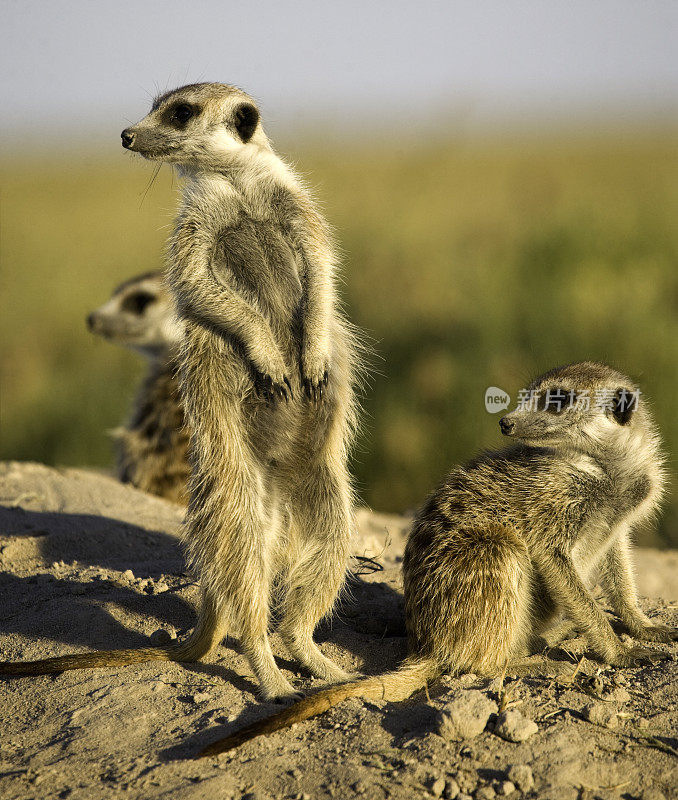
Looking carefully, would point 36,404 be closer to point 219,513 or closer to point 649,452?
point 219,513

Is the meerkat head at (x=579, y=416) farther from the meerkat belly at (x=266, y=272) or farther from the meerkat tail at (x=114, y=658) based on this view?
the meerkat tail at (x=114, y=658)

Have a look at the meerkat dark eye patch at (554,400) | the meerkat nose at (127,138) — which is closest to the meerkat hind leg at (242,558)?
the meerkat dark eye patch at (554,400)

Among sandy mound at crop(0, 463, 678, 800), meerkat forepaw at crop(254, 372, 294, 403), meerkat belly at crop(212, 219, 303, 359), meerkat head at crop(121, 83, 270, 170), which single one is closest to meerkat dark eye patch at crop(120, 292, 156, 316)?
sandy mound at crop(0, 463, 678, 800)

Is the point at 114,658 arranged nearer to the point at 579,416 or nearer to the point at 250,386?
the point at 250,386

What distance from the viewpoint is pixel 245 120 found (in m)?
3.32

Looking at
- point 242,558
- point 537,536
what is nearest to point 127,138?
point 242,558

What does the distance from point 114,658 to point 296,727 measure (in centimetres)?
76

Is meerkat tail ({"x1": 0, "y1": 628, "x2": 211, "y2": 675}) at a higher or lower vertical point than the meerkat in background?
lower

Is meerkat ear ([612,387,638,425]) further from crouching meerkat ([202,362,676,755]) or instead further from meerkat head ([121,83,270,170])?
meerkat head ([121,83,270,170])

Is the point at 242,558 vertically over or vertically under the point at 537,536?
under

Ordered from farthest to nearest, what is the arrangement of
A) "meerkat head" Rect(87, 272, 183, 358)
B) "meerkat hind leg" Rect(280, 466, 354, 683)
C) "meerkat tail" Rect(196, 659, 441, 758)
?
"meerkat head" Rect(87, 272, 183, 358)
"meerkat hind leg" Rect(280, 466, 354, 683)
"meerkat tail" Rect(196, 659, 441, 758)

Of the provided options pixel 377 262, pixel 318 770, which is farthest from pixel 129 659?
pixel 377 262

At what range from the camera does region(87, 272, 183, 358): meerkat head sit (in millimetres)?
6414

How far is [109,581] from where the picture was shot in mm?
3697
